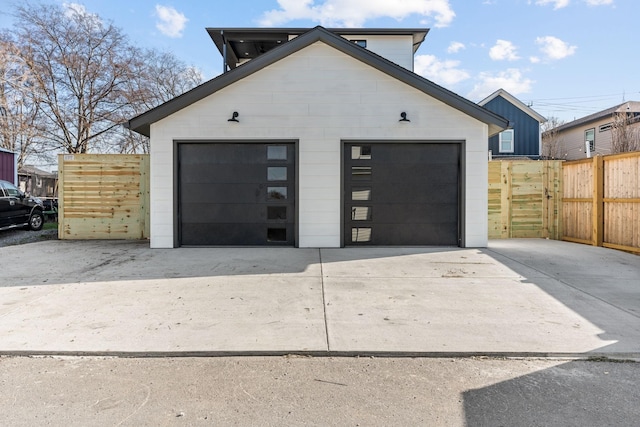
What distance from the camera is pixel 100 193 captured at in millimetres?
9891

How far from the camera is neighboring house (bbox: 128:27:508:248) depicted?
8672mm

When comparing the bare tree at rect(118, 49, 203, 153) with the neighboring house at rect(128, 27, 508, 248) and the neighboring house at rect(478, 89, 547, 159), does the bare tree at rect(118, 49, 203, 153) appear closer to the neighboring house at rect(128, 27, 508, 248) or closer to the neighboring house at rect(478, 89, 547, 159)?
the neighboring house at rect(128, 27, 508, 248)

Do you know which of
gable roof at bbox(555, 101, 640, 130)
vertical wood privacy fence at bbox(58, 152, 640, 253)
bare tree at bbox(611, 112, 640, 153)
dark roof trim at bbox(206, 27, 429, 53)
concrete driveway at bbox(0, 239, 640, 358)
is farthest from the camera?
gable roof at bbox(555, 101, 640, 130)

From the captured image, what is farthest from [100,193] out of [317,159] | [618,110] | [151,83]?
[618,110]

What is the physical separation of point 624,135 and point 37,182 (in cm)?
3539

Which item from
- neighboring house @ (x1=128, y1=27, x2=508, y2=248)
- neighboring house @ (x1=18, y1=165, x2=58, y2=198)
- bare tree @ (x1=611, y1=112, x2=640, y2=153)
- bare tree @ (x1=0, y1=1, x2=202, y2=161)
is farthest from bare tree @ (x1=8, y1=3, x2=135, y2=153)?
bare tree @ (x1=611, y1=112, x2=640, y2=153)

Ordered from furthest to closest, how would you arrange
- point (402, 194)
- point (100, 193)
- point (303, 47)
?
point (100, 193)
point (402, 194)
point (303, 47)

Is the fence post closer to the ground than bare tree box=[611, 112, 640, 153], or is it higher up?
closer to the ground

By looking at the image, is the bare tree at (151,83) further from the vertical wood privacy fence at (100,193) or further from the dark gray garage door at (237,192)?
the dark gray garage door at (237,192)

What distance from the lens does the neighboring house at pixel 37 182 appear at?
2393 centimetres

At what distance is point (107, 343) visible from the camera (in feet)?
11.3

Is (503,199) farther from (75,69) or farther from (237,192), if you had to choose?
(75,69)

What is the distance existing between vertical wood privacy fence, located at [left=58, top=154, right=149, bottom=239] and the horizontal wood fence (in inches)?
432

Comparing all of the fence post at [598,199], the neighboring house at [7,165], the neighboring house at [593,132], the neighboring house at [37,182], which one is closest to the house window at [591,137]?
the neighboring house at [593,132]
